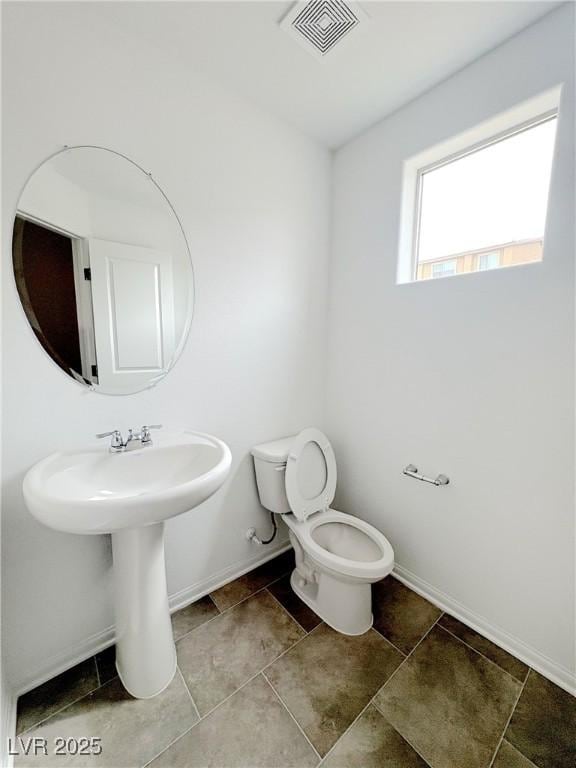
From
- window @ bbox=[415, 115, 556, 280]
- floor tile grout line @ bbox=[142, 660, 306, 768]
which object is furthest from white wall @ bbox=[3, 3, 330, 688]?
window @ bbox=[415, 115, 556, 280]

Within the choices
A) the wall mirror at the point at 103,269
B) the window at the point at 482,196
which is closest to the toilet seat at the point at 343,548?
the wall mirror at the point at 103,269

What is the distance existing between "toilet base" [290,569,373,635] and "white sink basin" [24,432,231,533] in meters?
0.78

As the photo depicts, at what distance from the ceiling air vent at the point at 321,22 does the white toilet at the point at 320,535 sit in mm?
1626

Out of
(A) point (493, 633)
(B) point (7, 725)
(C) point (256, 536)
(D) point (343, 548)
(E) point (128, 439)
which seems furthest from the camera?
(C) point (256, 536)

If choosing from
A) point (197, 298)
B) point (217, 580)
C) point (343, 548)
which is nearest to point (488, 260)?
point (197, 298)

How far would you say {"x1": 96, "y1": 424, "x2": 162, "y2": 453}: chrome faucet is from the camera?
1.09 m

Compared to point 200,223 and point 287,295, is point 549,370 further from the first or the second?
point 200,223

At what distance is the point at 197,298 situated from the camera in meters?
1.33

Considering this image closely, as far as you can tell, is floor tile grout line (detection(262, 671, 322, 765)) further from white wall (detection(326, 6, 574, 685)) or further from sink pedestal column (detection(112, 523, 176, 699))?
white wall (detection(326, 6, 574, 685))

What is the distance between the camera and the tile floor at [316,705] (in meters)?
0.92

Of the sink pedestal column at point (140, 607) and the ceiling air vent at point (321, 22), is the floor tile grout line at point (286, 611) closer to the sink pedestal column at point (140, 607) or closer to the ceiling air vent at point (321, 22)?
the sink pedestal column at point (140, 607)

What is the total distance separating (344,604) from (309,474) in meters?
0.58

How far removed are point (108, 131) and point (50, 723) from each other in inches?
80.2

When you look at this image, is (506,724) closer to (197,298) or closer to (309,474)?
(309,474)
